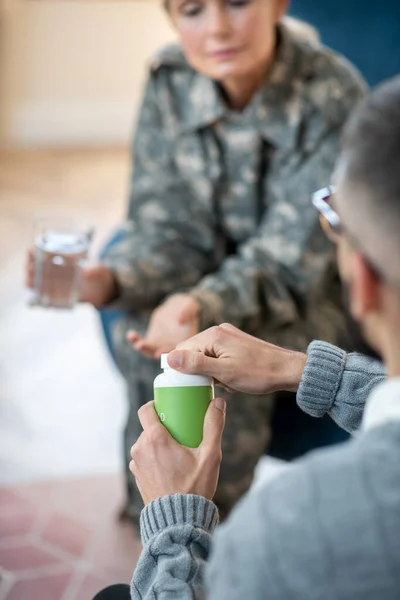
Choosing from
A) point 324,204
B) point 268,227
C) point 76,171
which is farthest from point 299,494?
point 76,171

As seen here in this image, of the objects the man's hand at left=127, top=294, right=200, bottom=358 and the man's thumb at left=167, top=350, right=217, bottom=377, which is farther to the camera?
the man's hand at left=127, top=294, right=200, bottom=358

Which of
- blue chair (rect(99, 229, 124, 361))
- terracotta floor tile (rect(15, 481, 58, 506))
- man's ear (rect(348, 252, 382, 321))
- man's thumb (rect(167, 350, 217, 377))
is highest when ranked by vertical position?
man's ear (rect(348, 252, 382, 321))

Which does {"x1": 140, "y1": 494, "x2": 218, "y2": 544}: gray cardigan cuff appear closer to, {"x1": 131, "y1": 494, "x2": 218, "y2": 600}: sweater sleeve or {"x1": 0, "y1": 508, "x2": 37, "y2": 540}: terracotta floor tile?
{"x1": 131, "y1": 494, "x2": 218, "y2": 600}: sweater sleeve

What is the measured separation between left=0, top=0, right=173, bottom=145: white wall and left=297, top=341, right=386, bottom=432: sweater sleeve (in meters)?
3.62

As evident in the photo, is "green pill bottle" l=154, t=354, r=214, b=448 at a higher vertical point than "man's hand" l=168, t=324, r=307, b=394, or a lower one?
higher

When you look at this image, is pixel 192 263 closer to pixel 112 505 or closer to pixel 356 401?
pixel 112 505

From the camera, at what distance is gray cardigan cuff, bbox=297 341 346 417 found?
92 cm

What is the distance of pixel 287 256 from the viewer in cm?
157

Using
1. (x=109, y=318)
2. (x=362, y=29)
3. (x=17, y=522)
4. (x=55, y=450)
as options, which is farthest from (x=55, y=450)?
(x=362, y=29)

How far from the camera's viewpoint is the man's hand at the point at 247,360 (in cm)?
94

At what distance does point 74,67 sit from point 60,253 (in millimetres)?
3101

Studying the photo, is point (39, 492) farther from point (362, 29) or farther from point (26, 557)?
point (362, 29)

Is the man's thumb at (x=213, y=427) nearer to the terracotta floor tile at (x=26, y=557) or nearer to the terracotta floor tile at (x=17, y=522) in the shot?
the terracotta floor tile at (x=26, y=557)

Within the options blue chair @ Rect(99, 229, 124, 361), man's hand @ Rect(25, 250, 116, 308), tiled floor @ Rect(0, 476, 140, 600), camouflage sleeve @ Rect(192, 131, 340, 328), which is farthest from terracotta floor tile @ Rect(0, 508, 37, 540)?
camouflage sleeve @ Rect(192, 131, 340, 328)
